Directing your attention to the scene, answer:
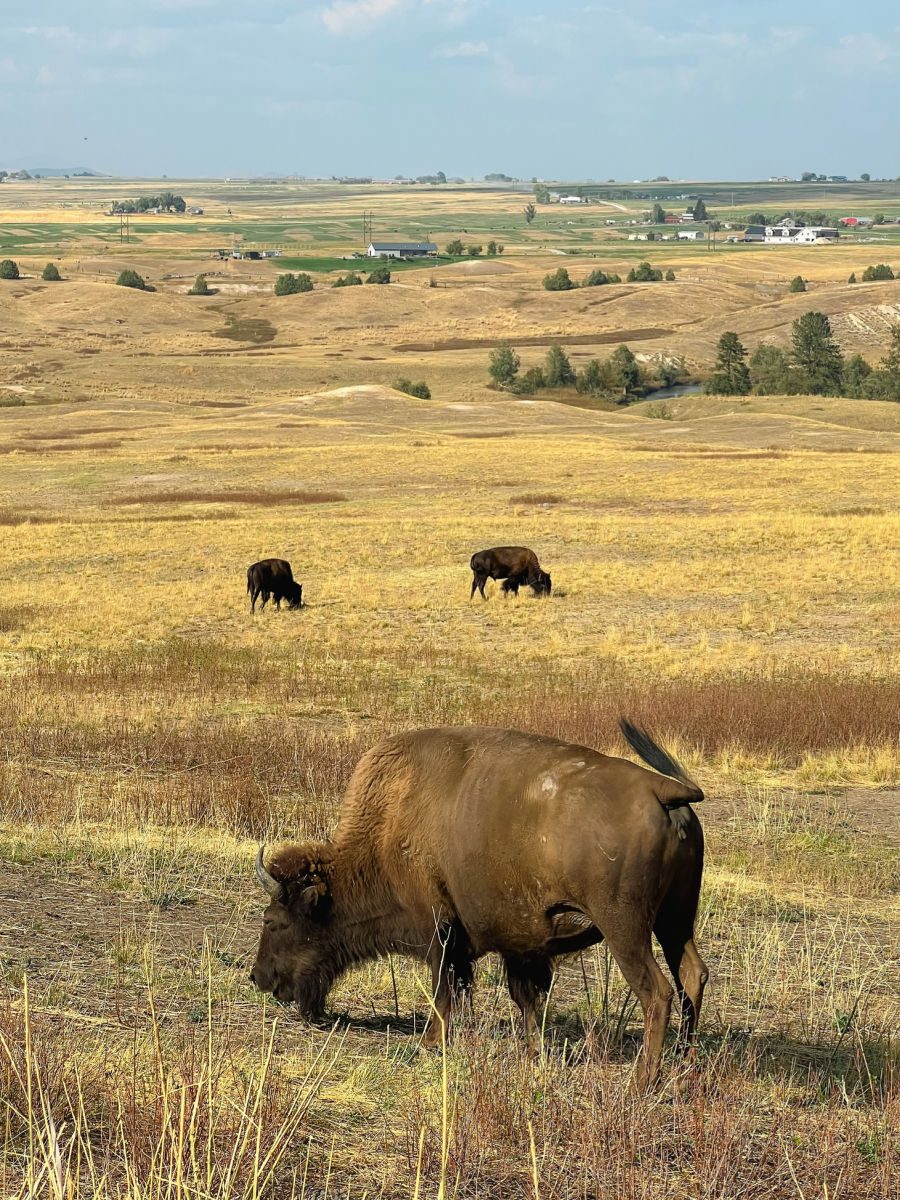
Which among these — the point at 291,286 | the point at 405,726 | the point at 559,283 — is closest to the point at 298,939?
the point at 405,726

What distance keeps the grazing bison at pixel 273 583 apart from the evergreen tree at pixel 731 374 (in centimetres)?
8473

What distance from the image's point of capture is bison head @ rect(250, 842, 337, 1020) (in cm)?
729

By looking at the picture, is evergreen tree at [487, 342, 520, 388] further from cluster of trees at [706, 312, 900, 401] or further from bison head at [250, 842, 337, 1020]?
bison head at [250, 842, 337, 1020]

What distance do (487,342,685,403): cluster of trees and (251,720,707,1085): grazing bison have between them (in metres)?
106

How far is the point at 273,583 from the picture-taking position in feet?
96.9

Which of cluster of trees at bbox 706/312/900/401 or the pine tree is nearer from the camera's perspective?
cluster of trees at bbox 706/312/900/401

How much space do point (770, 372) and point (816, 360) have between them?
12.8 ft

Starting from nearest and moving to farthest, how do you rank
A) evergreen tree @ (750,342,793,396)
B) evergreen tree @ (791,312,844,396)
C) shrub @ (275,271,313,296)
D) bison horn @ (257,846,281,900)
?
bison horn @ (257,846,281,900) < evergreen tree @ (750,342,793,396) < evergreen tree @ (791,312,844,396) < shrub @ (275,271,313,296)

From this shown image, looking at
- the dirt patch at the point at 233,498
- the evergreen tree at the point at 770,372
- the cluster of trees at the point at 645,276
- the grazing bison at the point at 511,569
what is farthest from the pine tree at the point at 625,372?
the grazing bison at the point at 511,569

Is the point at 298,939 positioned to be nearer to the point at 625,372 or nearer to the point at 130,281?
the point at 625,372

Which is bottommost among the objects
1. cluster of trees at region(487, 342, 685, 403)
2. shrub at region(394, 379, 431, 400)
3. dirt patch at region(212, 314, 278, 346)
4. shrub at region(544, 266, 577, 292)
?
shrub at region(394, 379, 431, 400)

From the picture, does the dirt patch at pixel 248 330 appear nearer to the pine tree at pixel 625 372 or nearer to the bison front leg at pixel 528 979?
the pine tree at pixel 625 372

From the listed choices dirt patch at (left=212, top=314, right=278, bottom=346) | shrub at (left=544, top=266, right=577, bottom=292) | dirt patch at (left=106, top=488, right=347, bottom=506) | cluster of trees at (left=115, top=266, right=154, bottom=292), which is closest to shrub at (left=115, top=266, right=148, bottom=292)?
cluster of trees at (left=115, top=266, right=154, bottom=292)

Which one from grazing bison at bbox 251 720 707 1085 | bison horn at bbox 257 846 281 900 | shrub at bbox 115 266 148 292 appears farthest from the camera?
shrub at bbox 115 266 148 292
